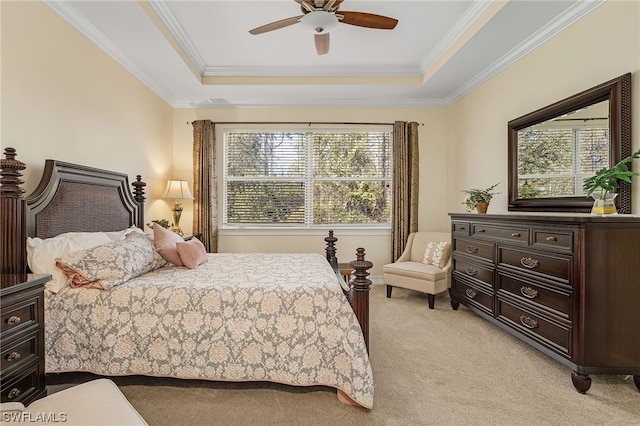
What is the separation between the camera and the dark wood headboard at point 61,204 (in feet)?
6.66

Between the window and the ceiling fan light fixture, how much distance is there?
2.49m

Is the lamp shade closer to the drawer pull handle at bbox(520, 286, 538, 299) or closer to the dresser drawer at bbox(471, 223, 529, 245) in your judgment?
the dresser drawer at bbox(471, 223, 529, 245)

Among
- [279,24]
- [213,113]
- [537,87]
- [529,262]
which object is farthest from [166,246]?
[537,87]

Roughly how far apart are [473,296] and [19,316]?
3536mm

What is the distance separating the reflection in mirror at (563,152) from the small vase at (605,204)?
16.7 inches

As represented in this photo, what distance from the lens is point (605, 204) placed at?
2.13 meters

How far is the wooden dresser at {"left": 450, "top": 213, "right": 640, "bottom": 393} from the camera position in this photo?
201cm

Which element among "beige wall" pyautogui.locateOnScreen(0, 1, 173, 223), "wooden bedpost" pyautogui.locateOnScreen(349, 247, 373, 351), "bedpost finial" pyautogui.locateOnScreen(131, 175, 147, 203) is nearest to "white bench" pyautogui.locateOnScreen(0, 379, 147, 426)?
"wooden bedpost" pyautogui.locateOnScreen(349, 247, 373, 351)

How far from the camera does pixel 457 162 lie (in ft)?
15.6

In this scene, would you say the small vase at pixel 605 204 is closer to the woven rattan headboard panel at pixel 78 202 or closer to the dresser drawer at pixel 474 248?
the dresser drawer at pixel 474 248

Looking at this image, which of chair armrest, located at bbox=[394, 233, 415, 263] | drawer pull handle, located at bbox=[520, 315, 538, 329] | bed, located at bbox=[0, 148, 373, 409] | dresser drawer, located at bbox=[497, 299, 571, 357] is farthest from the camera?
chair armrest, located at bbox=[394, 233, 415, 263]

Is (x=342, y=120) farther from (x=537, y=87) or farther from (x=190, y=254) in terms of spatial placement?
(x=190, y=254)

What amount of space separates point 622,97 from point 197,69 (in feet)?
13.6

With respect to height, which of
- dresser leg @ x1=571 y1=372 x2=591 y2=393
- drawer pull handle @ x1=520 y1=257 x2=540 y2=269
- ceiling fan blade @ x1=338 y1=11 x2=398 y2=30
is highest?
ceiling fan blade @ x1=338 y1=11 x2=398 y2=30
